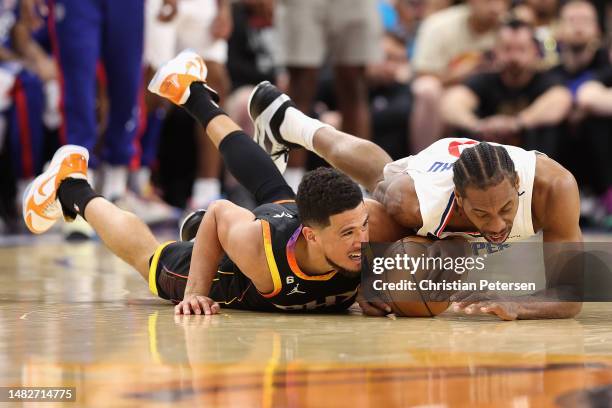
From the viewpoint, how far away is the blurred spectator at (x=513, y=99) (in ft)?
25.6

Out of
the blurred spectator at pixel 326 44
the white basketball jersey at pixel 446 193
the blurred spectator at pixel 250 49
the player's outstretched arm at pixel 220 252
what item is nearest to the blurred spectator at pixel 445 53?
the blurred spectator at pixel 326 44

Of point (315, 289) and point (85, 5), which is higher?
point (85, 5)

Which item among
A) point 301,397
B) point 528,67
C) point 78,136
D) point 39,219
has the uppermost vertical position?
point 528,67

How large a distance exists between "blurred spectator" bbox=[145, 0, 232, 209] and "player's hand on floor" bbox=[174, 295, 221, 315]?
3771mm

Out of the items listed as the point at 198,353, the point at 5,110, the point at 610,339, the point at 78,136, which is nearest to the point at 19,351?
the point at 198,353

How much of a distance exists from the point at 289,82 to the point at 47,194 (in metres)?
3.14

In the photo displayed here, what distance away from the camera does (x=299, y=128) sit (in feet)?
15.5

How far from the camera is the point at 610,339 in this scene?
122 inches

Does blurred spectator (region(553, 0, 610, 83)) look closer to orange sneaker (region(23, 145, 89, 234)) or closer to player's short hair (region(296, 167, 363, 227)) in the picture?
orange sneaker (region(23, 145, 89, 234))

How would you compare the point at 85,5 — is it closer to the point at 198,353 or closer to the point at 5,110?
the point at 5,110

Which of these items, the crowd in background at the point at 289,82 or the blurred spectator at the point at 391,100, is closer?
the crowd in background at the point at 289,82

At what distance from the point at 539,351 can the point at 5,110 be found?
19.2 ft

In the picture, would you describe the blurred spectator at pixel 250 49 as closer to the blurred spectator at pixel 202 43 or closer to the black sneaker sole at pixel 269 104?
the blurred spectator at pixel 202 43

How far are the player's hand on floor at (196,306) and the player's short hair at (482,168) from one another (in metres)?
0.93
